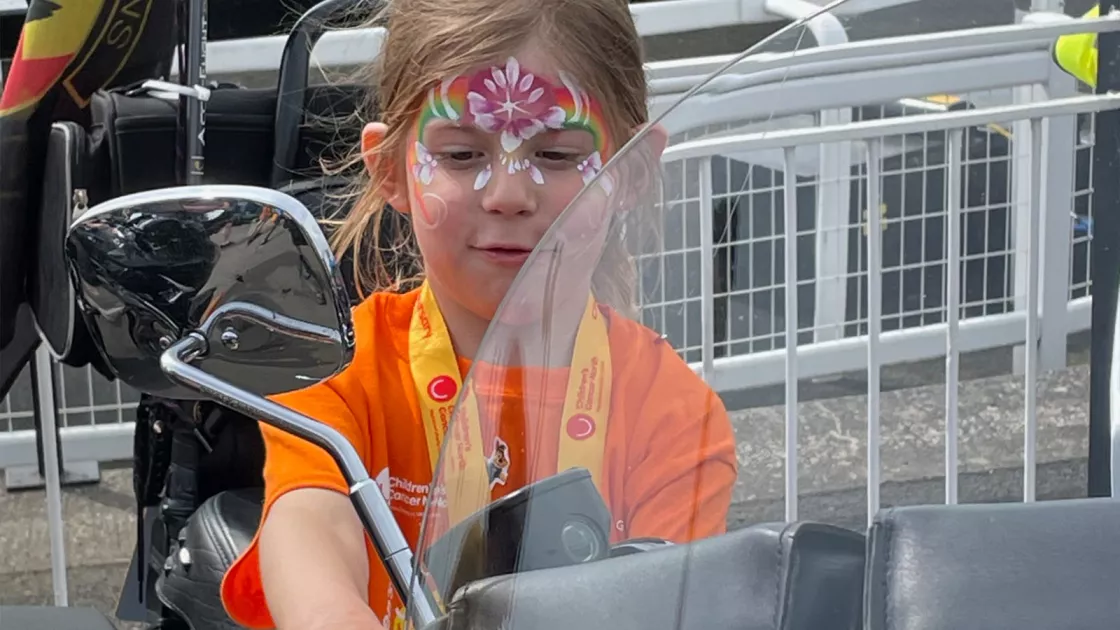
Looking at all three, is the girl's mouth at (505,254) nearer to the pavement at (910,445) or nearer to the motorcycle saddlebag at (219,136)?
the pavement at (910,445)

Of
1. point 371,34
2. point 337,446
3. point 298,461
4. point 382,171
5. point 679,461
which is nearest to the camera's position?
point 679,461

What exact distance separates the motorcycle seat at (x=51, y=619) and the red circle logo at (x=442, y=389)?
0.34 metres

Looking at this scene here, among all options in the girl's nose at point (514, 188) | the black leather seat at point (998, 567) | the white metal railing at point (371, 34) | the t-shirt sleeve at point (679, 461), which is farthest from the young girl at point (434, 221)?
the white metal railing at point (371, 34)

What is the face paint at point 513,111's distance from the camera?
1305mm

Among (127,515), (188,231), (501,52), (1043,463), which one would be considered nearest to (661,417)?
(1043,463)

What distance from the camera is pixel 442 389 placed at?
4.38 feet

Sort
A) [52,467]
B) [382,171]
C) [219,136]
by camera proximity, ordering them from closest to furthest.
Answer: [382,171], [219,136], [52,467]

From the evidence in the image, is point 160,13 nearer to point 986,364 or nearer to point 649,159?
point 649,159

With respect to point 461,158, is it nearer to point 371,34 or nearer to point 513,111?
point 513,111

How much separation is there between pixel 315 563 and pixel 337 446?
197 millimetres

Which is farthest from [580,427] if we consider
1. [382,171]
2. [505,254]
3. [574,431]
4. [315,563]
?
[382,171]

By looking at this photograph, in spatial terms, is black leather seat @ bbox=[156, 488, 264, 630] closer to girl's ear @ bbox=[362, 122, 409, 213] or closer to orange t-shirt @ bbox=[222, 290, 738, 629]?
girl's ear @ bbox=[362, 122, 409, 213]

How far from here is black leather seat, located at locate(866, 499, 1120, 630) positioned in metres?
0.70

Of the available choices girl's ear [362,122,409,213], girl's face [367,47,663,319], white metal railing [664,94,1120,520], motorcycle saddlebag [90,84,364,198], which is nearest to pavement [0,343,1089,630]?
white metal railing [664,94,1120,520]
